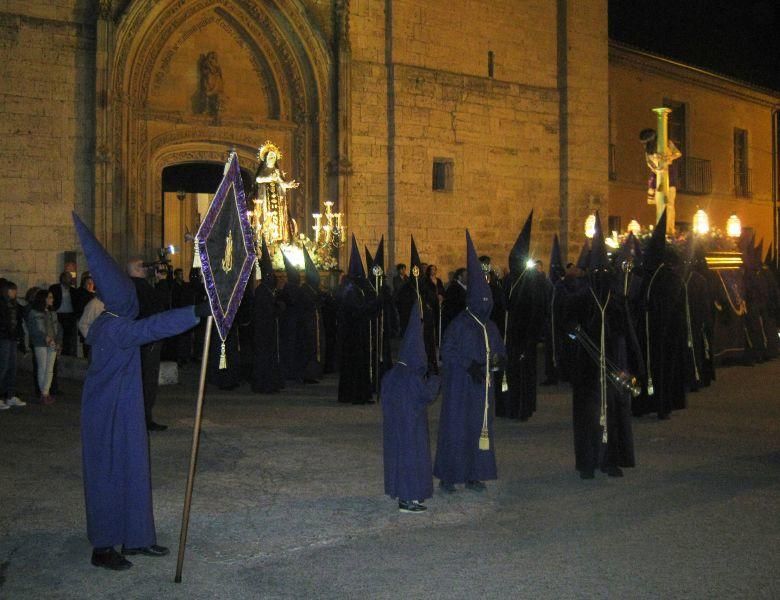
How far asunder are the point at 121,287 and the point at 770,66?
39206 millimetres

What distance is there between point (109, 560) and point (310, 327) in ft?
30.4

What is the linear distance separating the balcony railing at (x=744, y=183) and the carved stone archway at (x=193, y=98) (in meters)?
18.9

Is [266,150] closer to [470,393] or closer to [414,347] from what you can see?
[470,393]

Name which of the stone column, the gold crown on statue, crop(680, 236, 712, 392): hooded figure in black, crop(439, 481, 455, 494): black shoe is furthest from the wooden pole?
the gold crown on statue

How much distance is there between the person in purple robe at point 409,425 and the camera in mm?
6961

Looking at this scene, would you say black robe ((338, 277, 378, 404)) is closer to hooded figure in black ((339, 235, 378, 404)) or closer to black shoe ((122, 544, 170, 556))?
hooded figure in black ((339, 235, 378, 404))

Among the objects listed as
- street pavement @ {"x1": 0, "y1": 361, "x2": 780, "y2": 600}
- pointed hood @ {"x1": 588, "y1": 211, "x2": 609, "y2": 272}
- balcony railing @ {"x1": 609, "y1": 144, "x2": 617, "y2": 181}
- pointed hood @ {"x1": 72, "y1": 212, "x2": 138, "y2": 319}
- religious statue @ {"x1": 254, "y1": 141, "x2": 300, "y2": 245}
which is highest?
balcony railing @ {"x1": 609, "y1": 144, "x2": 617, "y2": 181}

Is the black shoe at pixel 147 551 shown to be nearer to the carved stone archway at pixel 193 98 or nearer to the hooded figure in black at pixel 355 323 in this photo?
the hooded figure in black at pixel 355 323

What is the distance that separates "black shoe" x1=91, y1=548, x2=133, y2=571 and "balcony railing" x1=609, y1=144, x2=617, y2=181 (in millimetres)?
23875

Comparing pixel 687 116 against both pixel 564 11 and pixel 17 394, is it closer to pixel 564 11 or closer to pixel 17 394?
pixel 564 11

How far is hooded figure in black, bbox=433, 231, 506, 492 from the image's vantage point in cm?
761

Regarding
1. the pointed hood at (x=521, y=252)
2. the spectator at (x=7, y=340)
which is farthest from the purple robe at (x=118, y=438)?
the spectator at (x=7, y=340)

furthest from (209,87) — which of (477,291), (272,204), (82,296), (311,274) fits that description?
(477,291)

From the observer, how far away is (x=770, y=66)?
3984cm
